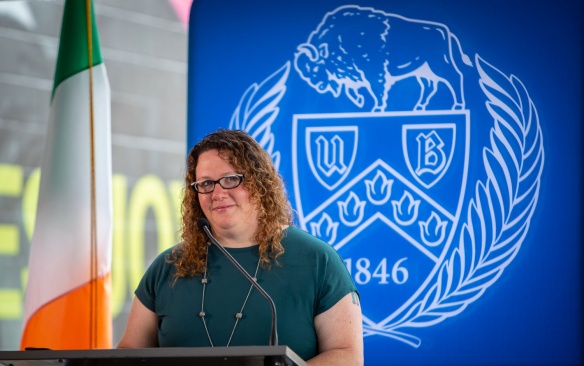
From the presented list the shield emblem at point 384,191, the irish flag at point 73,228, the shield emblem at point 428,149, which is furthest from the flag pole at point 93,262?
the shield emblem at point 428,149

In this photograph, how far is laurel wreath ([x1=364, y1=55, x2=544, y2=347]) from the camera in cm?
284

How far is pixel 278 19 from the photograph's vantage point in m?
3.11

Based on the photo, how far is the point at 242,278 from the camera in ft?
7.27

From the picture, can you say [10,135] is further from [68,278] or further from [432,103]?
[432,103]

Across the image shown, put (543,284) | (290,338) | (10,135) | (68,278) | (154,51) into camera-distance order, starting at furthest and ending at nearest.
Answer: (154,51)
(10,135)
(68,278)
(543,284)
(290,338)

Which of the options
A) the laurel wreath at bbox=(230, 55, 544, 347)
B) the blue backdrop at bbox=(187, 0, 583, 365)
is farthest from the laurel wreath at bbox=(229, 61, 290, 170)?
the laurel wreath at bbox=(230, 55, 544, 347)

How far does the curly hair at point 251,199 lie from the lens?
7.45 feet

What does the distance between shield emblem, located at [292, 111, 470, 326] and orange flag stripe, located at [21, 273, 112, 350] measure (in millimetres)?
786

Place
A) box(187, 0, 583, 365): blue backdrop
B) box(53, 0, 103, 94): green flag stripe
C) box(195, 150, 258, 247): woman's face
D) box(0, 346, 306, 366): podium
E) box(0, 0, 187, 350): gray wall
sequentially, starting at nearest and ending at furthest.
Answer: box(0, 346, 306, 366): podium → box(195, 150, 258, 247): woman's face → box(187, 0, 583, 365): blue backdrop → box(53, 0, 103, 94): green flag stripe → box(0, 0, 187, 350): gray wall

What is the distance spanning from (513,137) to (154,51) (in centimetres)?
156

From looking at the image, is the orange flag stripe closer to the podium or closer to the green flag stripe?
the green flag stripe

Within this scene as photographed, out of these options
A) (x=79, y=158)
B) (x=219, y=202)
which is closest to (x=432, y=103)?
(x=219, y=202)

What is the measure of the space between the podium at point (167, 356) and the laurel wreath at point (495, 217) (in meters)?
1.19

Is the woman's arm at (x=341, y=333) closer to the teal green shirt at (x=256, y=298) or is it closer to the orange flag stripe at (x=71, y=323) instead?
the teal green shirt at (x=256, y=298)
